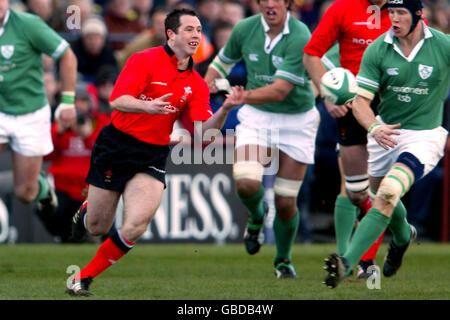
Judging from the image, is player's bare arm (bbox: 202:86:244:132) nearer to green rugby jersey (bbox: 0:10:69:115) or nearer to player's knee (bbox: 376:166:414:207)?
player's knee (bbox: 376:166:414:207)

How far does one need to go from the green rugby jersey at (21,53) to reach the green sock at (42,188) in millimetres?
903

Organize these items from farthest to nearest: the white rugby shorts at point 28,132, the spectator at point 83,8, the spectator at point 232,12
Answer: the spectator at point 232,12
the spectator at point 83,8
the white rugby shorts at point 28,132

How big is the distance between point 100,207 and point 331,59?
2785 millimetres

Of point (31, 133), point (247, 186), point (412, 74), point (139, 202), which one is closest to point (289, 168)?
point (247, 186)

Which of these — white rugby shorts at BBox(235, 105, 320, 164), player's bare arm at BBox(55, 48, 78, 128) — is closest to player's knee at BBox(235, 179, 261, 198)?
white rugby shorts at BBox(235, 105, 320, 164)

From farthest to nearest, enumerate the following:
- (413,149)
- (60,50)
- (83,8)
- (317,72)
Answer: (83,8), (60,50), (317,72), (413,149)

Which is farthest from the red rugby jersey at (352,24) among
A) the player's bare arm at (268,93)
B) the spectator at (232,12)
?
the spectator at (232,12)

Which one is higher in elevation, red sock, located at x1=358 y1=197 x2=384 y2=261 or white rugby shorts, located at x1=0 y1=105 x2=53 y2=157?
white rugby shorts, located at x1=0 y1=105 x2=53 y2=157

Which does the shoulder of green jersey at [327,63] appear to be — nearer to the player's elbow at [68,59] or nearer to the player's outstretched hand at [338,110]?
the player's outstretched hand at [338,110]

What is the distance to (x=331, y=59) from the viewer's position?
30.4ft

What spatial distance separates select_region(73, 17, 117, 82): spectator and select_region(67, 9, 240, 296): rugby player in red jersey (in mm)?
6053

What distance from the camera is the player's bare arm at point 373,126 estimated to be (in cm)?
739

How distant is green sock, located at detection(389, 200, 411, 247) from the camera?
27.2ft

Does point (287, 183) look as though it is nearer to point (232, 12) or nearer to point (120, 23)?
point (232, 12)
